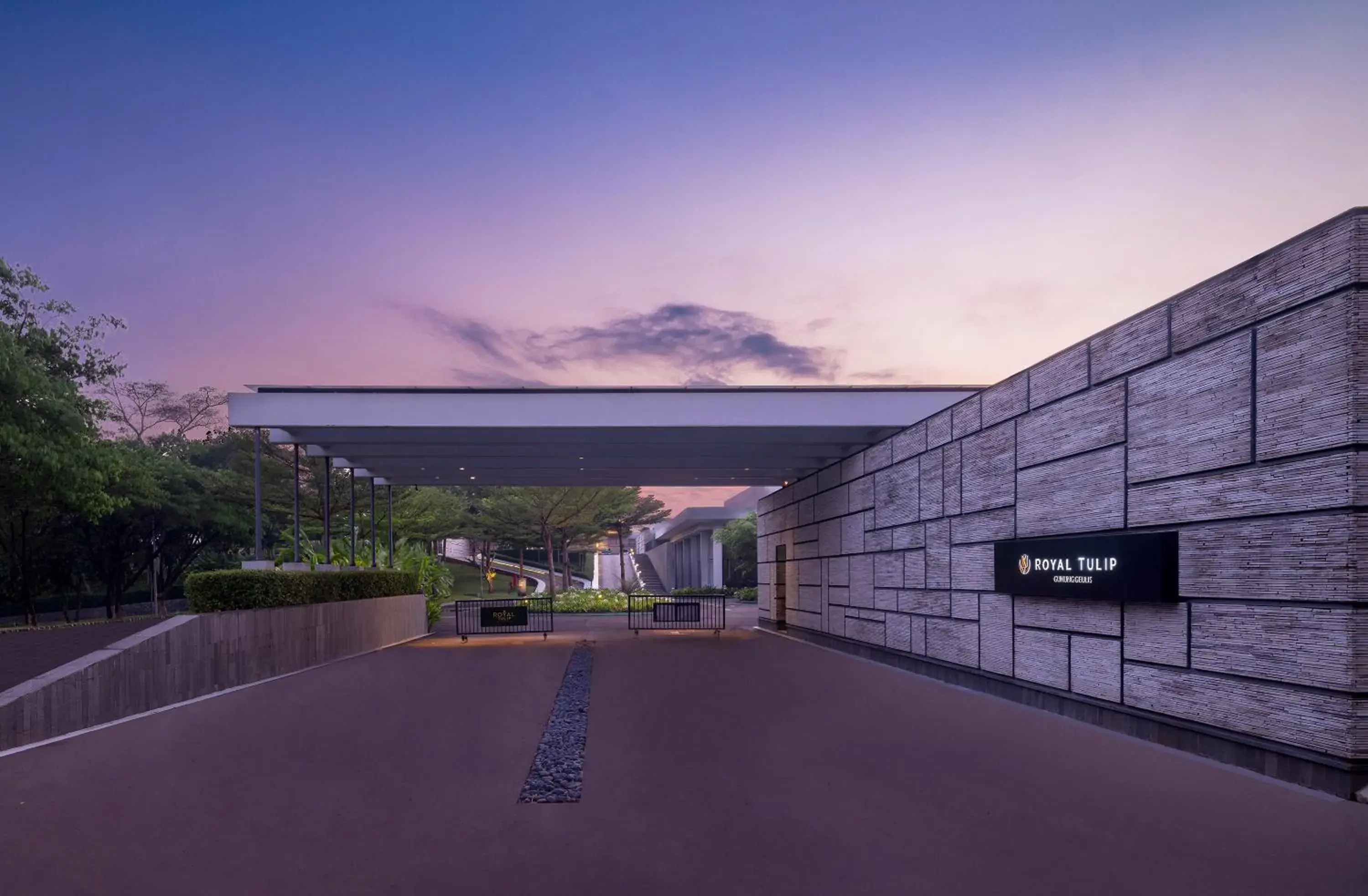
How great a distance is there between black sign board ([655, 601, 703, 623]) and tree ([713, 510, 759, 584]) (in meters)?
21.9

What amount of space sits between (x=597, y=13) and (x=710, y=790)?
933 cm

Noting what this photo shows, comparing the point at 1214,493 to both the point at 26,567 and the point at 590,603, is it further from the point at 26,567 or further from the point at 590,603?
the point at 26,567

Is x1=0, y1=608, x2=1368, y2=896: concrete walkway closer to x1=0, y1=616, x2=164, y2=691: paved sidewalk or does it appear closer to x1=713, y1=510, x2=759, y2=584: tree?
x1=0, y1=616, x2=164, y2=691: paved sidewalk

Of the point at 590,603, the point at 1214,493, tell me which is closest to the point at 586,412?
the point at 1214,493

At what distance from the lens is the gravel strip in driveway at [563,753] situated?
5.43 metres

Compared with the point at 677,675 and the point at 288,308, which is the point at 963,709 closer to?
the point at 677,675

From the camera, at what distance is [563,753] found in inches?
262

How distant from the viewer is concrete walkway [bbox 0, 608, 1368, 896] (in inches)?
155

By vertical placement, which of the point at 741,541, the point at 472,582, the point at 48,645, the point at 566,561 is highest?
the point at 48,645

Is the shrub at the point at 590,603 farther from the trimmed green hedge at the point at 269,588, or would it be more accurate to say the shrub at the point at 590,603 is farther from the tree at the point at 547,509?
the trimmed green hedge at the point at 269,588

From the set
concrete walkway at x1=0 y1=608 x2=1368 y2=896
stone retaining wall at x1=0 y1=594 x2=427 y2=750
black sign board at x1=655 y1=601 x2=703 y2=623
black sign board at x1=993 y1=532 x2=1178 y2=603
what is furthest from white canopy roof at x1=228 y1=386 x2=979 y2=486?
black sign board at x1=655 y1=601 x2=703 y2=623

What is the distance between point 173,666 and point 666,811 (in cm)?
684

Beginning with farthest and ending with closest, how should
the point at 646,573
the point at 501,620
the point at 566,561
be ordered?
the point at 646,573, the point at 566,561, the point at 501,620

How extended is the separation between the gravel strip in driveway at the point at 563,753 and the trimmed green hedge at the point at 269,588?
4.18 meters
